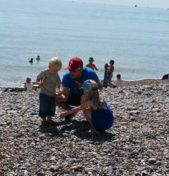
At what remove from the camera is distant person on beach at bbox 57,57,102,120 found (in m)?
10.5

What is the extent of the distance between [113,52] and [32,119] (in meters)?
56.0

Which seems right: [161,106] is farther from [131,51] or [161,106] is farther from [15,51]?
[131,51]

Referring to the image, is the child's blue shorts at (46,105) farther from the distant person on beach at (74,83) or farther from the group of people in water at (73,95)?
the distant person on beach at (74,83)

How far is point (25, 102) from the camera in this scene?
15148mm

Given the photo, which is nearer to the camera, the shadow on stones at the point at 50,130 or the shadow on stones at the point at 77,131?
the shadow on stones at the point at 77,131

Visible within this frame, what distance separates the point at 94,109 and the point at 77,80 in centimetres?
89

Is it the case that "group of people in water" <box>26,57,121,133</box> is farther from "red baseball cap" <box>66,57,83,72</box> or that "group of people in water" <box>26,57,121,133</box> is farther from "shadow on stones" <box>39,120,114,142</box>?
"shadow on stones" <box>39,120,114,142</box>

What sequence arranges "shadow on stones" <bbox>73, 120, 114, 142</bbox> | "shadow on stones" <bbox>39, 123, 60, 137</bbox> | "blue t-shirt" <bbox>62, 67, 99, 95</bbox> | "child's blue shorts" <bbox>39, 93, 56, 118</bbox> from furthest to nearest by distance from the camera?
1. "child's blue shorts" <bbox>39, 93, 56, 118</bbox>
2. "blue t-shirt" <bbox>62, 67, 99, 95</bbox>
3. "shadow on stones" <bbox>39, 123, 60, 137</bbox>
4. "shadow on stones" <bbox>73, 120, 114, 142</bbox>

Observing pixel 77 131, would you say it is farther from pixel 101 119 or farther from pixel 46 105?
pixel 46 105

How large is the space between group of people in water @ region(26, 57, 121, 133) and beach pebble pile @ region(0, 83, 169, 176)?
25 centimetres

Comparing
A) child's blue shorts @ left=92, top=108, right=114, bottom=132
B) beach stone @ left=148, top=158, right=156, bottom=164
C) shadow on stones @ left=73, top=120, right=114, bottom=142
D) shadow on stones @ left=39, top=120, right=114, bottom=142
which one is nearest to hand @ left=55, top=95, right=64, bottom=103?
shadow on stones @ left=39, top=120, right=114, bottom=142

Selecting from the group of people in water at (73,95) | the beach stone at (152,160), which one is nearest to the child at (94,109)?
the group of people in water at (73,95)

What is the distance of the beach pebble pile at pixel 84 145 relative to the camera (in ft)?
26.8

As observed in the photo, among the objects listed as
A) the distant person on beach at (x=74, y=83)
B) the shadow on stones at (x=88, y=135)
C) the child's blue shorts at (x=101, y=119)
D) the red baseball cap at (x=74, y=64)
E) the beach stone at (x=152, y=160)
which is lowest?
the beach stone at (x=152, y=160)
